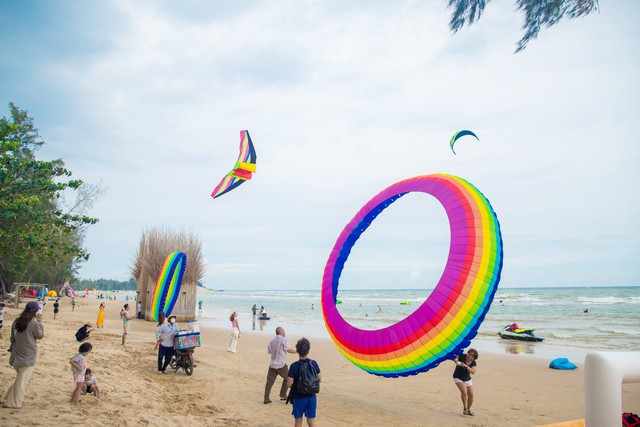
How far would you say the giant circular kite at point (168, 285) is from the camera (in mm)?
13641

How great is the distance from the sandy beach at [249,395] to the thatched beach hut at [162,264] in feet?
35.1

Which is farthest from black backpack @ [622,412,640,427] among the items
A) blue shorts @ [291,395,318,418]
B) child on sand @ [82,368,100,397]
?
child on sand @ [82,368,100,397]

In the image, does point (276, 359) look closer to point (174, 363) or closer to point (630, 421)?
point (174, 363)

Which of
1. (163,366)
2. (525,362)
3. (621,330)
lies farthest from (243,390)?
(621,330)

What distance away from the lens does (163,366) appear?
436 inches

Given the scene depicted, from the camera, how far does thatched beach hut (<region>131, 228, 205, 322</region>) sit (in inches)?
1013

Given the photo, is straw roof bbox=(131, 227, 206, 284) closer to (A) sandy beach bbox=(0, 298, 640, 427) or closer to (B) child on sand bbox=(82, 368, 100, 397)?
(A) sandy beach bbox=(0, 298, 640, 427)

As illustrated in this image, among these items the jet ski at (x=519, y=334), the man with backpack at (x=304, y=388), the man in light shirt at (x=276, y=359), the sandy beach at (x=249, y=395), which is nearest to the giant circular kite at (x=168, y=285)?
the sandy beach at (x=249, y=395)

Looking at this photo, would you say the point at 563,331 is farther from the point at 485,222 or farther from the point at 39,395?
the point at 39,395

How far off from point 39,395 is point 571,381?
1323cm

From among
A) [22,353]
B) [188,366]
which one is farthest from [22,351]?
[188,366]

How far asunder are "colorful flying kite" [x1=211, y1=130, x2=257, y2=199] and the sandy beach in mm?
5308

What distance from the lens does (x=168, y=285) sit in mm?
13914

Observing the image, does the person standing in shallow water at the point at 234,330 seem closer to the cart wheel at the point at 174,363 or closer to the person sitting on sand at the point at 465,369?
the cart wheel at the point at 174,363
